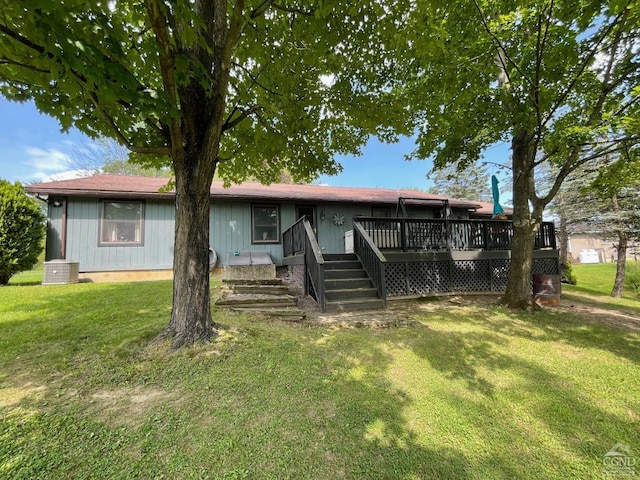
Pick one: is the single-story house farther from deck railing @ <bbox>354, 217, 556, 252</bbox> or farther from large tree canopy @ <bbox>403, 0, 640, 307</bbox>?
large tree canopy @ <bbox>403, 0, 640, 307</bbox>

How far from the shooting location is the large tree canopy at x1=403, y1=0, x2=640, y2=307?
4.56 metres

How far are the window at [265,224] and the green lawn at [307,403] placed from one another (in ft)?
19.0

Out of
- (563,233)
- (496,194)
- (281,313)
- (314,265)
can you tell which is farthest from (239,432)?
(563,233)

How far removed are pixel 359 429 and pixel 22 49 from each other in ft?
13.9

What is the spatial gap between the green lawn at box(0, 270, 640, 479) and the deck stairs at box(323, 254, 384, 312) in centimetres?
136

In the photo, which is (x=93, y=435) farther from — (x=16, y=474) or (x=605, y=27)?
(x=605, y=27)

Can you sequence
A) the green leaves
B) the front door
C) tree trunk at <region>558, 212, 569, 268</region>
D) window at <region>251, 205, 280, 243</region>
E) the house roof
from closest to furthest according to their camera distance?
the green leaves
the house roof
window at <region>251, 205, 280, 243</region>
the front door
tree trunk at <region>558, 212, 569, 268</region>

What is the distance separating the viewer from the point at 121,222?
889cm

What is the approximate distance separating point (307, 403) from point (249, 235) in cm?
799

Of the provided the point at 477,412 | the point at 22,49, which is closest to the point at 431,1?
the point at 22,49

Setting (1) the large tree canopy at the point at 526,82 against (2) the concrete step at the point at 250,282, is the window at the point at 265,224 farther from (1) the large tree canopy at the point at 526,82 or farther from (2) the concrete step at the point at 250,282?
(1) the large tree canopy at the point at 526,82

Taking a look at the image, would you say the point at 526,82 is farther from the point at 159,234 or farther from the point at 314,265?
the point at 159,234

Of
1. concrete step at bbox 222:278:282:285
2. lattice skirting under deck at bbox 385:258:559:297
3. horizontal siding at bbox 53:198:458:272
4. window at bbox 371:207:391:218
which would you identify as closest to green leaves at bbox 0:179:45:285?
horizontal siding at bbox 53:198:458:272

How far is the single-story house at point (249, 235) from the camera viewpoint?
779 cm
